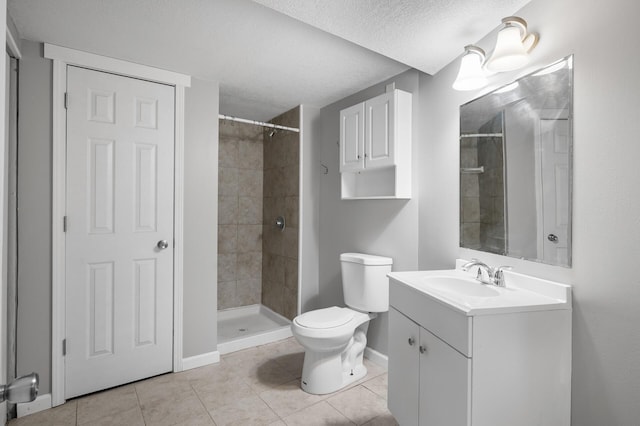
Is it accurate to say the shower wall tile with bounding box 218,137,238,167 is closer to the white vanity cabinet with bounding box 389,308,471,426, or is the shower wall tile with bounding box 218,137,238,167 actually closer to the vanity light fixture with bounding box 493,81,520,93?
the white vanity cabinet with bounding box 389,308,471,426

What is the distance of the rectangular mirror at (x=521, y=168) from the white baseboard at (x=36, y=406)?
2585 millimetres

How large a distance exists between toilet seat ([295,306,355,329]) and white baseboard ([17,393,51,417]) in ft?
5.00

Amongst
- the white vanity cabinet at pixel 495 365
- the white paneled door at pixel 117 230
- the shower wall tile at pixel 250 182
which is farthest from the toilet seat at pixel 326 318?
the shower wall tile at pixel 250 182

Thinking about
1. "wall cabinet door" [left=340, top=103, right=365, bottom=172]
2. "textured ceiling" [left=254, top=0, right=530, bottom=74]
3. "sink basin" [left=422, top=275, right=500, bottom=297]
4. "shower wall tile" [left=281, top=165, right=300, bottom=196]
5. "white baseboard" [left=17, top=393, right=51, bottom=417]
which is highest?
"textured ceiling" [left=254, top=0, right=530, bottom=74]

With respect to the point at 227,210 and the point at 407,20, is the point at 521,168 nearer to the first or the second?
the point at 407,20

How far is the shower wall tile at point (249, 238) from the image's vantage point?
3771mm

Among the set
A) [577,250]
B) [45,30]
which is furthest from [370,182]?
[45,30]

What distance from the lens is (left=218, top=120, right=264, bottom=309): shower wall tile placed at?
3.65 m

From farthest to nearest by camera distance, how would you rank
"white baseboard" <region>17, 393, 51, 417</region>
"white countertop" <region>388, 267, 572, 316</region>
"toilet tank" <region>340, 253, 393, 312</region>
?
"toilet tank" <region>340, 253, 393, 312</region>
"white baseboard" <region>17, 393, 51, 417</region>
"white countertop" <region>388, 267, 572, 316</region>

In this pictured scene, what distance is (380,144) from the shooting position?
7.56ft

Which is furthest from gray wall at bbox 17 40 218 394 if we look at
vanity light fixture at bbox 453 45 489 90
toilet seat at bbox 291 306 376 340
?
vanity light fixture at bbox 453 45 489 90

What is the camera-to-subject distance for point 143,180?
2303mm

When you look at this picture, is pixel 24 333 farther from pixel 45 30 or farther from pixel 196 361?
pixel 45 30

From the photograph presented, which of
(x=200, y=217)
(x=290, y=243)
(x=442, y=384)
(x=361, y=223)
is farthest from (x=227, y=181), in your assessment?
(x=442, y=384)
